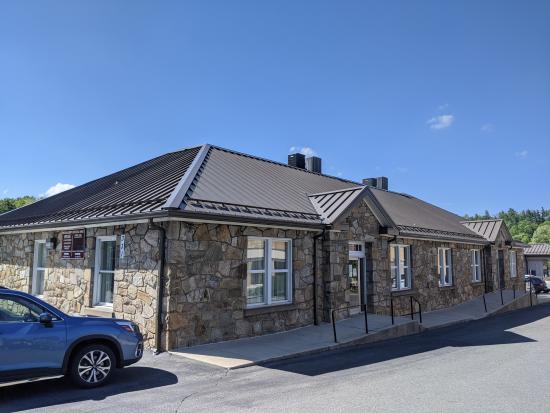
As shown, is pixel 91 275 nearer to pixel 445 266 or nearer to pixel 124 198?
pixel 124 198

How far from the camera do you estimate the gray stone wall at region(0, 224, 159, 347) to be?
10.1 metres

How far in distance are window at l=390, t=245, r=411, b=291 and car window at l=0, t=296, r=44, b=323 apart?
12928 millimetres

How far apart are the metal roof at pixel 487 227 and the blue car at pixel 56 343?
77.2ft

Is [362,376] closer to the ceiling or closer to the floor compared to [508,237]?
closer to the floor

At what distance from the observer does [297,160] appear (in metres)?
21.5

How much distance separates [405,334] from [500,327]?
4.39 metres

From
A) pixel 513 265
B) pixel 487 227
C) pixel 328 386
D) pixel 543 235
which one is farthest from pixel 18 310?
pixel 543 235

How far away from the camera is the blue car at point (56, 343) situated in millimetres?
6375

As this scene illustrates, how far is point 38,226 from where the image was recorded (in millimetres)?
13453

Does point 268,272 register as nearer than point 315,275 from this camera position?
Yes

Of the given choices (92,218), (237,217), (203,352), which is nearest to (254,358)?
(203,352)

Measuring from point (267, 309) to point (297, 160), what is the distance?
11161 millimetres

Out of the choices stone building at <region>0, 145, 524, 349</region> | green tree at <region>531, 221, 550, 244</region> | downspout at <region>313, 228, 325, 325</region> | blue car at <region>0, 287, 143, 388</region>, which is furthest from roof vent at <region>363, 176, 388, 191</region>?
green tree at <region>531, 221, 550, 244</region>

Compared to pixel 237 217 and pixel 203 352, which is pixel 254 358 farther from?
pixel 237 217
